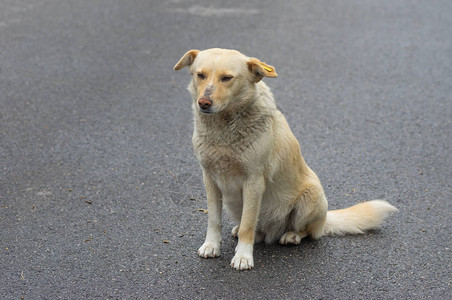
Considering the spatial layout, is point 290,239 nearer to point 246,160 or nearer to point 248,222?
point 248,222

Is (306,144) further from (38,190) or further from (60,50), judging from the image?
(60,50)

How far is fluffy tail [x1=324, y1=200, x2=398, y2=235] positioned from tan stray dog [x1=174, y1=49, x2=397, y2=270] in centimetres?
10

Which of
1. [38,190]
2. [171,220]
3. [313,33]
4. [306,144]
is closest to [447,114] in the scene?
[306,144]

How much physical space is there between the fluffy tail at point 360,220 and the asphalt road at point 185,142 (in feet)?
0.28

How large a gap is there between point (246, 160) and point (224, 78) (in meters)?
0.54

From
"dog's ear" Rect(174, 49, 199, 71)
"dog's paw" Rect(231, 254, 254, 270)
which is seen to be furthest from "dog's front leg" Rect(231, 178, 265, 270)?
"dog's ear" Rect(174, 49, 199, 71)

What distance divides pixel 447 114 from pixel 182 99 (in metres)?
2.91

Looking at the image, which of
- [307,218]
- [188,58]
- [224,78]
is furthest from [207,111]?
[307,218]

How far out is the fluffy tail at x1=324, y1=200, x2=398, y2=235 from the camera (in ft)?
13.5

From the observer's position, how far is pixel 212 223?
3820 mm

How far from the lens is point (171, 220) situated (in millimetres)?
4230

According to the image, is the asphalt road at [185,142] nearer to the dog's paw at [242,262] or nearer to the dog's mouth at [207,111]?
the dog's paw at [242,262]

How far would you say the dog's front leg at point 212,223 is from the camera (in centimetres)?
379

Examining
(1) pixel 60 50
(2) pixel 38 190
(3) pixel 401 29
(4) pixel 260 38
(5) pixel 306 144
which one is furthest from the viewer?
(3) pixel 401 29
